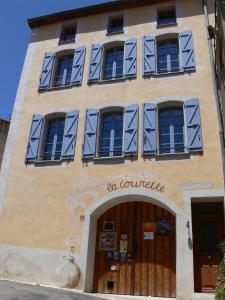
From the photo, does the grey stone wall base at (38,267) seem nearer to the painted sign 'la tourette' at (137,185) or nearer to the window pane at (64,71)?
the painted sign 'la tourette' at (137,185)

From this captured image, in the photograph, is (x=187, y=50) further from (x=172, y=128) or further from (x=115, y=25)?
(x=115, y=25)

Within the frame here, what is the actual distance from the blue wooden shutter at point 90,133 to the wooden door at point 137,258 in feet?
6.78

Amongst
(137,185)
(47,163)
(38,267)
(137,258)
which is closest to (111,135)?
(137,185)

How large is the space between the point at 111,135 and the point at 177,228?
3801mm

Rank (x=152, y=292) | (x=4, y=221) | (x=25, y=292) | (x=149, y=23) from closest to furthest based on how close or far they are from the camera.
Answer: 1. (x=25, y=292)
2. (x=152, y=292)
3. (x=4, y=221)
4. (x=149, y=23)

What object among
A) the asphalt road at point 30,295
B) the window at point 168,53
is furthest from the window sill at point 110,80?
the asphalt road at point 30,295

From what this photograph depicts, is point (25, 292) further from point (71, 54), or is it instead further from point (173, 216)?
point (71, 54)

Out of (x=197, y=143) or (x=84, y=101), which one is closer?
(x=197, y=143)

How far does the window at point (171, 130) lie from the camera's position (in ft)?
33.1

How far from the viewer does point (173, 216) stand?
959 cm

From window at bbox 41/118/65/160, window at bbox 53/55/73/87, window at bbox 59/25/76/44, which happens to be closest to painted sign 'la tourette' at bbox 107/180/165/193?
window at bbox 41/118/65/160

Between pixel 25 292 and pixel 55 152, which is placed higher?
pixel 55 152

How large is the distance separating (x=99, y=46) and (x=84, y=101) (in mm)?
2610

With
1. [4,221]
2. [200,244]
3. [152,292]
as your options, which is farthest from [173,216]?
[4,221]
